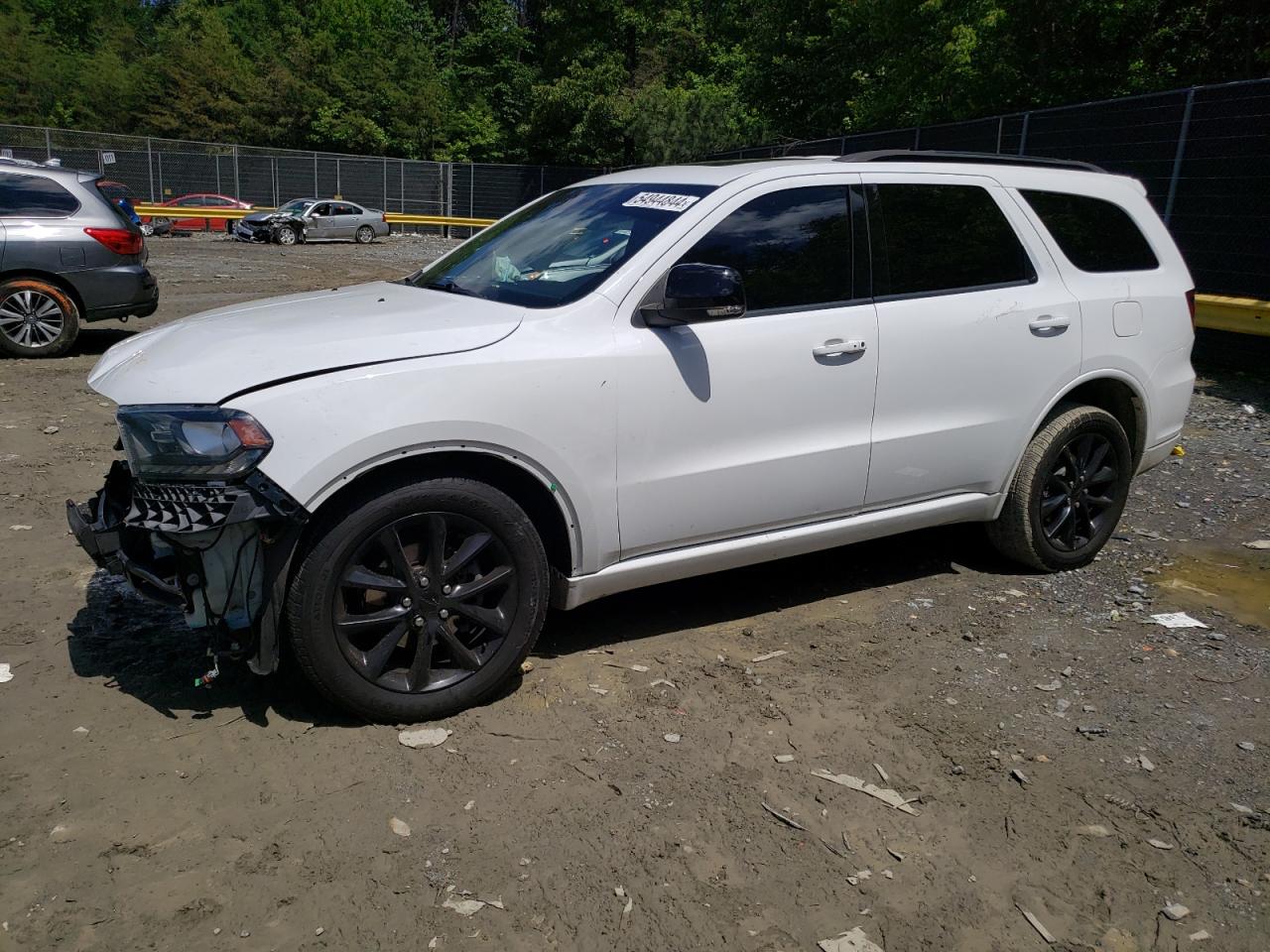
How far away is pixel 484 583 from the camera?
3.51 metres

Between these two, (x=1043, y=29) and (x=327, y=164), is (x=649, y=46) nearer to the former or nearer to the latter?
(x=327, y=164)

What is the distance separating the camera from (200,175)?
39.2 metres

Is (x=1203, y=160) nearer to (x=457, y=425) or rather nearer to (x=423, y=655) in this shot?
(x=457, y=425)

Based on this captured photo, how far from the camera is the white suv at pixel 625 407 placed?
3238 millimetres

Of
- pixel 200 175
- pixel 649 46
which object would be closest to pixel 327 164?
pixel 200 175

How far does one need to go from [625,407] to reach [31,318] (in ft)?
28.1

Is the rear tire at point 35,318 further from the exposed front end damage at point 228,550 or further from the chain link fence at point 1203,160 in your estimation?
the chain link fence at point 1203,160

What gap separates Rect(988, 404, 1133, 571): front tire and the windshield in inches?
82.3

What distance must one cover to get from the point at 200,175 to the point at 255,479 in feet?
134

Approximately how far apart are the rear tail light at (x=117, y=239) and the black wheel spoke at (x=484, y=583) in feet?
27.1

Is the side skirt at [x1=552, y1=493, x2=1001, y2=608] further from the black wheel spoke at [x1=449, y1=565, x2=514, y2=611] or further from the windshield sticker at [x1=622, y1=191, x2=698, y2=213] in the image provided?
the windshield sticker at [x1=622, y1=191, x2=698, y2=213]

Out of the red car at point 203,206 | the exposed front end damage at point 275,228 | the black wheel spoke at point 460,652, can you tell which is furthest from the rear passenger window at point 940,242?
the red car at point 203,206

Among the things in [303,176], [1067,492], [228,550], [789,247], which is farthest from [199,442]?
[303,176]

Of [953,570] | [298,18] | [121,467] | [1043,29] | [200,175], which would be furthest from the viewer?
[298,18]
